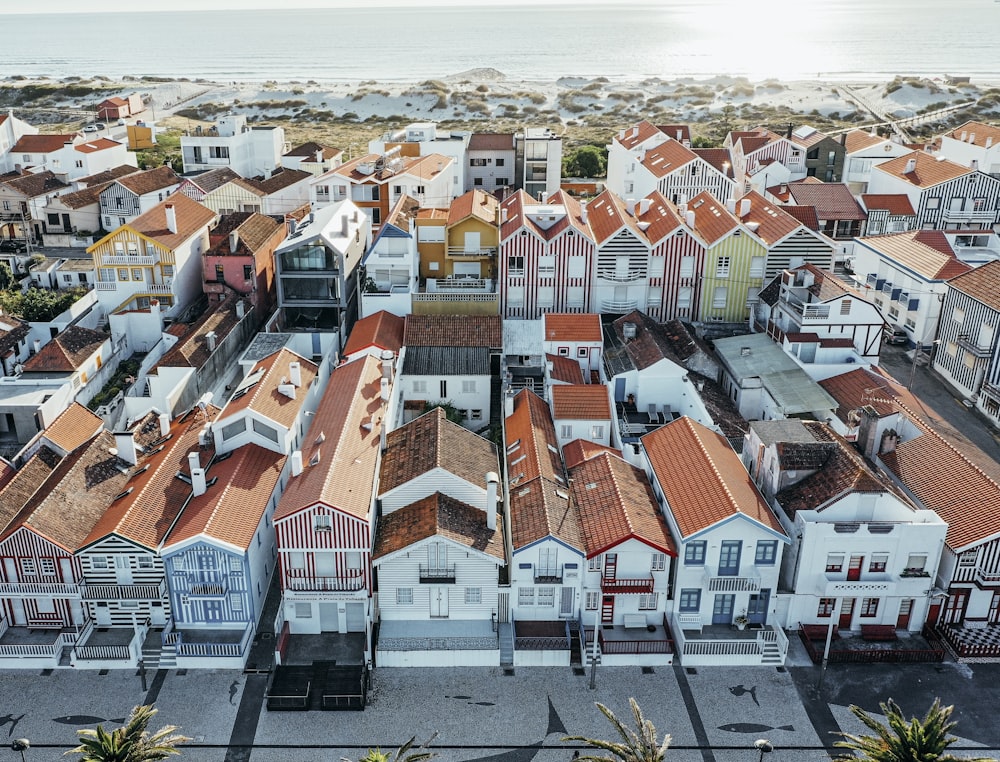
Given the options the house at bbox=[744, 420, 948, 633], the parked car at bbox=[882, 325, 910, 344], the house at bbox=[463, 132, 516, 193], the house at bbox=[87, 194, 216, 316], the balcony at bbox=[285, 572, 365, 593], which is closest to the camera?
the house at bbox=[744, 420, 948, 633]

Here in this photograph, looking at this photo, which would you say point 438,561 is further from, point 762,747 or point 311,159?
point 311,159

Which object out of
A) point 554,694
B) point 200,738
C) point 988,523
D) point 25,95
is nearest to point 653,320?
point 988,523

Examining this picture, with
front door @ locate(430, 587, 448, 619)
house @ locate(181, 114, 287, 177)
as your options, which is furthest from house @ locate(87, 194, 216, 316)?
front door @ locate(430, 587, 448, 619)

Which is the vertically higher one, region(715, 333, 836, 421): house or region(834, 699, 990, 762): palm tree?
region(715, 333, 836, 421): house

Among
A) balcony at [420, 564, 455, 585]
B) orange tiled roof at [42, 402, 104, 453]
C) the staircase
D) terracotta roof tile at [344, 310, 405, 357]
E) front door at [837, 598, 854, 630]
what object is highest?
terracotta roof tile at [344, 310, 405, 357]

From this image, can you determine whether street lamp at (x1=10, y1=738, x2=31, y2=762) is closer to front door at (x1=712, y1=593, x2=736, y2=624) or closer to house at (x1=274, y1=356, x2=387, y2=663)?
house at (x1=274, y1=356, x2=387, y2=663)

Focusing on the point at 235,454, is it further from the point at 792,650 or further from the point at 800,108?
the point at 800,108
